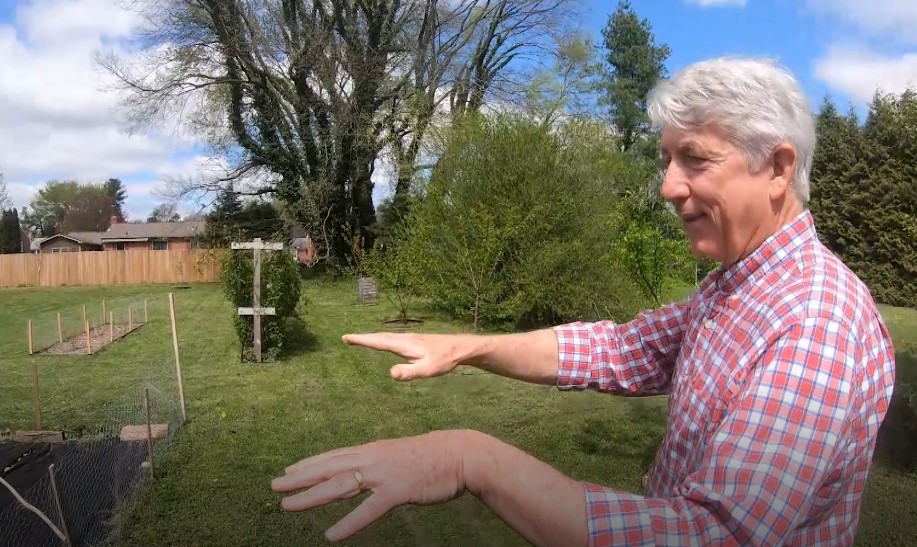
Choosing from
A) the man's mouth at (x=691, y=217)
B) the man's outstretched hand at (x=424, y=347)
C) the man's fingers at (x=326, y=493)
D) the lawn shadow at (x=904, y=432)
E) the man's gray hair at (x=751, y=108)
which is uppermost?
the man's gray hair at (x=751, y=108)

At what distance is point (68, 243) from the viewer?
56.0 metres

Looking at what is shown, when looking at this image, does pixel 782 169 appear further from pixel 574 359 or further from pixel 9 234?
pixel 9 234

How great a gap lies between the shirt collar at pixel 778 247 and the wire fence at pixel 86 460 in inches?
152

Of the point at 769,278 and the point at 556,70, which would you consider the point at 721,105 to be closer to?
the point at 769,278

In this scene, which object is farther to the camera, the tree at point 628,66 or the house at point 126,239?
the house at point 126,239

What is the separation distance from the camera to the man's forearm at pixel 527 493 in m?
0.93

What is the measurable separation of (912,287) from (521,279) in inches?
336

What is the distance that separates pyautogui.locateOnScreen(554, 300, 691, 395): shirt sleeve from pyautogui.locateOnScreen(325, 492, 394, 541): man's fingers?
73 cm

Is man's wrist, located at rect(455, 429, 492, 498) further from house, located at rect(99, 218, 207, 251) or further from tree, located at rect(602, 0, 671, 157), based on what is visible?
house, located at rect(99, 218, 207, 251)

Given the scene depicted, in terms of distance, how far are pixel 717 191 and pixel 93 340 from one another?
1537 cm

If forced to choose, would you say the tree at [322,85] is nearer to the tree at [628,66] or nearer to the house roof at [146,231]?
the tree at [628,66]

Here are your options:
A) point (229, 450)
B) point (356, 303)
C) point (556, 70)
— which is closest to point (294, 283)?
point (229, 450)

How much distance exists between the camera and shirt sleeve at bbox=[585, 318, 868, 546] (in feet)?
3.01

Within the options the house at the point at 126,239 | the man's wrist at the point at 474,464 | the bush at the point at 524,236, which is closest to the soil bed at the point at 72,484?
the man's wrist at the point at 474,464
